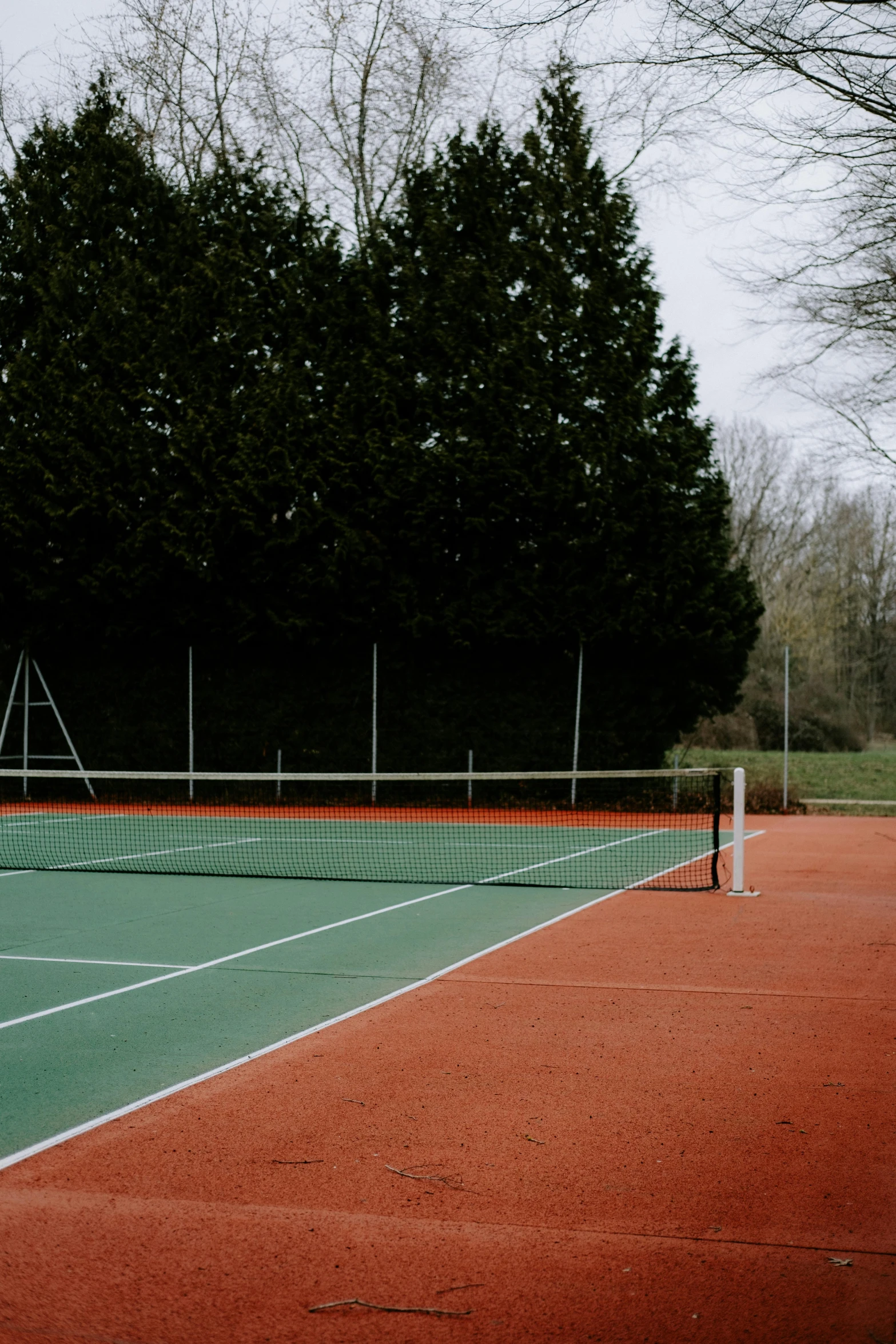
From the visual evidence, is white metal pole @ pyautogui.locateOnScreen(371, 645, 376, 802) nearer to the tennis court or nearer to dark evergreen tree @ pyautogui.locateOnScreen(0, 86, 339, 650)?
dark evergreen tree @ pyautogui.locateOnScreen(0, 86, 339, 650)

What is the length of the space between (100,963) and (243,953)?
2.88 ft

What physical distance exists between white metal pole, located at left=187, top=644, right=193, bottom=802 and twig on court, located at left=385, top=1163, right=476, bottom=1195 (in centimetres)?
1675

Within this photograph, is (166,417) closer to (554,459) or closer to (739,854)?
(554,459)

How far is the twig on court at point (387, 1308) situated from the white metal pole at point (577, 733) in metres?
16.7

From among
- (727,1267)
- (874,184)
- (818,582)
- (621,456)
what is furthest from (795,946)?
(818,582)

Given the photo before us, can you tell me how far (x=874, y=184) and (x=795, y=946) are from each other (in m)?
4.70

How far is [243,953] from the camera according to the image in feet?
27.2

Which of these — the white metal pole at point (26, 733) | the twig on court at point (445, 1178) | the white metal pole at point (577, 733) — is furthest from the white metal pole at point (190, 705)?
the twig on court at point (445, 1178)

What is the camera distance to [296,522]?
20.8m

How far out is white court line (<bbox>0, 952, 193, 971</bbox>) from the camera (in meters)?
7.88

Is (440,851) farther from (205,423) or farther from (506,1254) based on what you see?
(506,1254)

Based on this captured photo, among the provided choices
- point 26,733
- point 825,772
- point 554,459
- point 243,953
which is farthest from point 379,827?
point 825,772

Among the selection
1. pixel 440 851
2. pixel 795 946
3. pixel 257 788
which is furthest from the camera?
pixel 257 788

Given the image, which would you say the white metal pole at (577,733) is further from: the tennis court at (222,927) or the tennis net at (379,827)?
the tennis court at (222,927)
